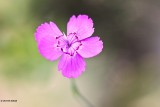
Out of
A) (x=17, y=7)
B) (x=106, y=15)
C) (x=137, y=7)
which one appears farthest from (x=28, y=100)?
(x=137, y=7)

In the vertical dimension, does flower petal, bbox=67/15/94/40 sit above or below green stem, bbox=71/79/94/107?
above

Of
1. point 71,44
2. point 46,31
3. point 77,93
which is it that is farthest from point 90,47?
point 77,93

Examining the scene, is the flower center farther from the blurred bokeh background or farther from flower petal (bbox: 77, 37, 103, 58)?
the blurred bokeh background

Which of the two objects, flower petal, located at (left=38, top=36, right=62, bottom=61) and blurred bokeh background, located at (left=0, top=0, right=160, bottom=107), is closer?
flower petal, located at (left=38, top=36, right=62, bottom=61)

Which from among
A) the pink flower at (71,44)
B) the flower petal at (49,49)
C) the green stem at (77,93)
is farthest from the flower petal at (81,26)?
the green stem at (77,93)

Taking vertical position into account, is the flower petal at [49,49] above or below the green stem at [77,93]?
above

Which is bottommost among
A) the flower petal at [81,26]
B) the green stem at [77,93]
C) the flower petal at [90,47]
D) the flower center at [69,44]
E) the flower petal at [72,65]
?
the green stem at [77,93]

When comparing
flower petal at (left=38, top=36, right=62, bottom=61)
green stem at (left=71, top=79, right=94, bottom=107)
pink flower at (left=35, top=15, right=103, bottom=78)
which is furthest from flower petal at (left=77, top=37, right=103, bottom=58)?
green stem at (left=71, top=79, right=94, bottom=107)

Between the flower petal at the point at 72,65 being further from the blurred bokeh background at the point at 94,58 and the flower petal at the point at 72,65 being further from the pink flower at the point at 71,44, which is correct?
the blurred bokeh background at the point at 94,58

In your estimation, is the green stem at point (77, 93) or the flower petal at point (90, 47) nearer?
the flower petal at point (90, 47)

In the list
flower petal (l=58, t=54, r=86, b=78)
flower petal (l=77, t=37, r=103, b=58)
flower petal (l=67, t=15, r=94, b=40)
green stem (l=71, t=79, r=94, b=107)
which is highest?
flower petal (l=67, t=15, r=94, b=40)
